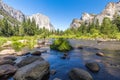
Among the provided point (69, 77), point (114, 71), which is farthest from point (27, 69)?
point (114, 71)

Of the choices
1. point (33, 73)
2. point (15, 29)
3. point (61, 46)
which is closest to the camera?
point (33, 73)

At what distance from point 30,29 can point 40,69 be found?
87.4 meters

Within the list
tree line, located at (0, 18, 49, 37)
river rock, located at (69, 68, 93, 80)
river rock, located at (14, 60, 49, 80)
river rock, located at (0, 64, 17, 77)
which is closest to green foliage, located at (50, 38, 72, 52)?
river rock, located at (0, 64, 17, 77)

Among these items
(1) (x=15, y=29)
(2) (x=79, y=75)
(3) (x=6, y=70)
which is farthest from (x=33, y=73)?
(1) (x=15, y=29)

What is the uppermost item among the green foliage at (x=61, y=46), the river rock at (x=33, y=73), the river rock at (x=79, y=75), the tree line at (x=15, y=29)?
the tree line at (x=15, y=29)

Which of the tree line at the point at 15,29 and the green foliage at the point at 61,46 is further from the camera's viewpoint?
the tree line at the point at 15,29

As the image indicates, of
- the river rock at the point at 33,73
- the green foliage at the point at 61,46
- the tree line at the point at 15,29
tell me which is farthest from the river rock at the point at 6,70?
the tree line at the point at 15,29

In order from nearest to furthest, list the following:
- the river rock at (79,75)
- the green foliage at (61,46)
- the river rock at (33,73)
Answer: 1. the river rock at (33,73)
2. the river rock at (79,75)
3. the green foliage at (61,46)

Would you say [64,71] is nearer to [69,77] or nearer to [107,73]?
[69,77]

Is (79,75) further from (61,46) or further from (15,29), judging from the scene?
(15,29)

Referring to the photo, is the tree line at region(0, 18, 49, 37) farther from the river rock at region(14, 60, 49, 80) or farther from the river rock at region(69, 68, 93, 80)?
the river rock at region(69, 68, 93, 80)

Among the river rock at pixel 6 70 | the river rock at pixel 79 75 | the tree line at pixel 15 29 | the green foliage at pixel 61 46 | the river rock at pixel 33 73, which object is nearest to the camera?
the river rock at pixel 33 73

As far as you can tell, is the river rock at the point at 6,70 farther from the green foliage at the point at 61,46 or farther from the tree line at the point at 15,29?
the tree line at the point at 15,29

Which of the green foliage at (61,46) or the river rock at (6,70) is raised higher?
the green foliage at (61,46)
